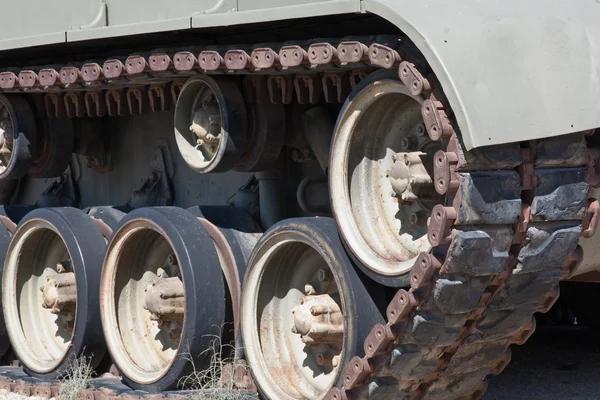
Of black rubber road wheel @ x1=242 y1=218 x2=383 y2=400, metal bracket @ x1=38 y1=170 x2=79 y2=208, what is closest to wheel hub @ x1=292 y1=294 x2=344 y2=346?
black rubber road wheel @ x1=242 y1=218 x2=383 y2=400

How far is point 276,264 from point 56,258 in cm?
214

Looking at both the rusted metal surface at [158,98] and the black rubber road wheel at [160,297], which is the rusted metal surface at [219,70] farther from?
the black rubber road wheel at [160,297]

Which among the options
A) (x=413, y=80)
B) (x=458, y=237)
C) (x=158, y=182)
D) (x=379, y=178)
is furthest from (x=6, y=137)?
(x=458, y=237)

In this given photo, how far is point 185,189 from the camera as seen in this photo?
302 inches

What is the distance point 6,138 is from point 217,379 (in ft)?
7.59

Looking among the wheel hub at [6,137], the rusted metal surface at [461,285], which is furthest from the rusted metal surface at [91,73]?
the rusted metal surface at [461,285]

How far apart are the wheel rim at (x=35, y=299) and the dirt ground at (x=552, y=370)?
43cm

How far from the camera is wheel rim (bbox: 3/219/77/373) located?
7.66m

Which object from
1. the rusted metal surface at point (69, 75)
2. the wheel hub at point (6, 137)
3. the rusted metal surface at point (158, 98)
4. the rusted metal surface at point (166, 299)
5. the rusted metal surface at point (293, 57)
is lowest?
the rusted metal surface at point (166, 299)

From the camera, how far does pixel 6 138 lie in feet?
25.8

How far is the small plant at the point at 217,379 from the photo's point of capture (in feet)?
20.5

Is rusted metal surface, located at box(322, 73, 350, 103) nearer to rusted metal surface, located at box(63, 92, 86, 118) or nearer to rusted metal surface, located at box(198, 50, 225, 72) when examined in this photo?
rusted metal surface, located at box(198, 50, 225, 72)

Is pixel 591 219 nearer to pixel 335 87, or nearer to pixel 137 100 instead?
pixel 335 87

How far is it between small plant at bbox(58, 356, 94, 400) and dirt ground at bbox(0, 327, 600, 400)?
0.32 m
